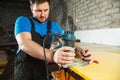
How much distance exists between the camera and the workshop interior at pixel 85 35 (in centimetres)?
99

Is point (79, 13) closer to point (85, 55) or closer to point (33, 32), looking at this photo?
point (33, 32)

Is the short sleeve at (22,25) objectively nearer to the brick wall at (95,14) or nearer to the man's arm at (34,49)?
the man's arm at (34,49)

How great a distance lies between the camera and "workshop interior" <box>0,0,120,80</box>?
986mm

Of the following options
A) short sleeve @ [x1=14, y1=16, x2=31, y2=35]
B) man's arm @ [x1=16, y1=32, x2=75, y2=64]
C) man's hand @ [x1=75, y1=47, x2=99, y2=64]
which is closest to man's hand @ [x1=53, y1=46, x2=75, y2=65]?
man's arm @ [x1=16, y1=32, x2=75, y2=64]

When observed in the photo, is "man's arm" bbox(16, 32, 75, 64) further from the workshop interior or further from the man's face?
the man's face

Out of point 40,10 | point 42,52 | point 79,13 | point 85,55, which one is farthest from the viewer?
point 79,13

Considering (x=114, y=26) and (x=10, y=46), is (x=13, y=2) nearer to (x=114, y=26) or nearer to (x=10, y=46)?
(x=10, y=46)

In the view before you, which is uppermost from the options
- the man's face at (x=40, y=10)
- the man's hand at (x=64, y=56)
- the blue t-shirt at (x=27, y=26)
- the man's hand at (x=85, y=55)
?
the man's face at (x=40, y=10)

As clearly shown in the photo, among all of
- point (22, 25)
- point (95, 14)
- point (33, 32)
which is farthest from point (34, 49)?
point (95, 14)

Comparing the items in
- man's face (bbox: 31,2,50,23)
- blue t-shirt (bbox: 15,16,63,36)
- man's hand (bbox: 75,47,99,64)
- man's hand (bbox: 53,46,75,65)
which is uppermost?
man's face (bbox: 31,2,50,23)

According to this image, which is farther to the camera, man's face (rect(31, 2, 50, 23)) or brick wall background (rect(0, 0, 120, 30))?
brick wall background (rect(0, 0, 120, 30))

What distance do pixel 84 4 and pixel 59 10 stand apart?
1.82 metres

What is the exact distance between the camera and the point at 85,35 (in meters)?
3.15

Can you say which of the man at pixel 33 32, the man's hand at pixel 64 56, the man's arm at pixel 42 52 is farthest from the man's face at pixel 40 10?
the man's hand at pixel 64 56
